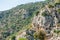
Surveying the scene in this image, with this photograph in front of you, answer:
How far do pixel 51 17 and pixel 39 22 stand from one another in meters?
14.3

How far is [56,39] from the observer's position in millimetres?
119438

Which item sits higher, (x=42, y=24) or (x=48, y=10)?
(x=48, y=10)

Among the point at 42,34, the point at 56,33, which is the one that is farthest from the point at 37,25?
the point at 42,34

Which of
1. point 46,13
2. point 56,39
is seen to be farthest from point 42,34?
point 46,13

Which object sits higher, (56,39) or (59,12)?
(59,12)

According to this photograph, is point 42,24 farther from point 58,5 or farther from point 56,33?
point 56,33

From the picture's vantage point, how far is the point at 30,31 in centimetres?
16362

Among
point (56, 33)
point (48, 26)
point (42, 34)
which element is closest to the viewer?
point (42, 34)

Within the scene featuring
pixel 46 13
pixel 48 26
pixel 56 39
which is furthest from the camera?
pixel 46 13

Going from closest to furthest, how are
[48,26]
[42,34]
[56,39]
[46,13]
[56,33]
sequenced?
[42,34] → [56,39] → [56,33] → [48,26] → [46,13]

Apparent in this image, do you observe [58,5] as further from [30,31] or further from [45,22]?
[30,31]

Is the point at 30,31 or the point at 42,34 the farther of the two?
the point at 30,31

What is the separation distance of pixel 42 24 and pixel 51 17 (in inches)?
356

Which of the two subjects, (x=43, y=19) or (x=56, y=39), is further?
(x=43, y=19)
